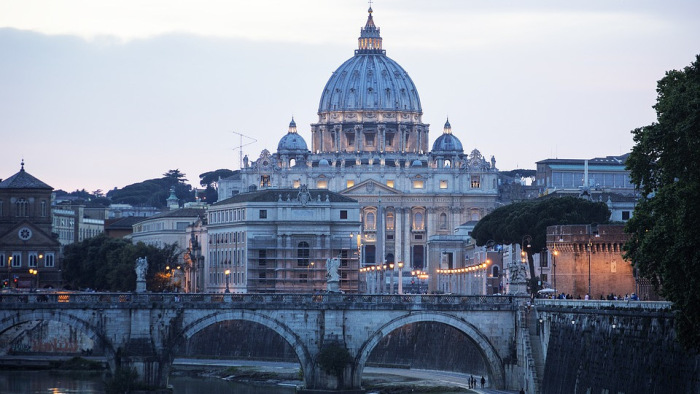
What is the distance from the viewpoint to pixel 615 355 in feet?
228

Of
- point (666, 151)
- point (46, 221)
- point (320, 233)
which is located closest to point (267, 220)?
point (320, 233)

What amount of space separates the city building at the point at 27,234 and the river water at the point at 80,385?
36.0 m

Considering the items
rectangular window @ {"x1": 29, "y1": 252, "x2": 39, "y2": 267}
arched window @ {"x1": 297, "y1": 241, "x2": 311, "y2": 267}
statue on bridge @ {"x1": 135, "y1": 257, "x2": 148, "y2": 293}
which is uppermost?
arched window @ {"x1": 297, "y1": 241, "x2": 311, "y2": 267}

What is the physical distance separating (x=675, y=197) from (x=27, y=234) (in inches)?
3545

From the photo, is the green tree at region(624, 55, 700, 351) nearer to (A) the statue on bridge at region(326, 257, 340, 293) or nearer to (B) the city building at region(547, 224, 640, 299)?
(A) the statue on bridge at region(326, 257, 340, 293)

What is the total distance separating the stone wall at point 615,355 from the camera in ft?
209

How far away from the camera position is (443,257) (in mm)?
188250

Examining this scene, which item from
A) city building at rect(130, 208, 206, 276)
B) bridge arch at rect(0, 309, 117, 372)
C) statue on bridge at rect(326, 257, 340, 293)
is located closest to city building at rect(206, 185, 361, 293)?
city building at rect(130, 208, 206, 276)

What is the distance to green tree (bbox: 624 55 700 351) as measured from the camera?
61500 millimetres

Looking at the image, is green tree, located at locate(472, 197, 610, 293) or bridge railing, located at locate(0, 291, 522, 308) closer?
bridge railing, located at locate(0, 291, 522, 308)

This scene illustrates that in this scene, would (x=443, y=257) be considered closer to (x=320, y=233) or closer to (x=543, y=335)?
(x=320, y=233)

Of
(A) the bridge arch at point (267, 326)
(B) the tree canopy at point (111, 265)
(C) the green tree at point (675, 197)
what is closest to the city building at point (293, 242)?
(B) the tree canopy at point (111, 265)

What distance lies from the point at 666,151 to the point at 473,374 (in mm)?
35329

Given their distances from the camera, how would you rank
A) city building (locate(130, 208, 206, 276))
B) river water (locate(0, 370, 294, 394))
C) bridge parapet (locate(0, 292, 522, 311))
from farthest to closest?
1. city building (locate(130, 208, 206, 276))
2. river water (locate(0, 370, 294, 394))
3. bridge parapet (locate(0, 292, 522, 311))
